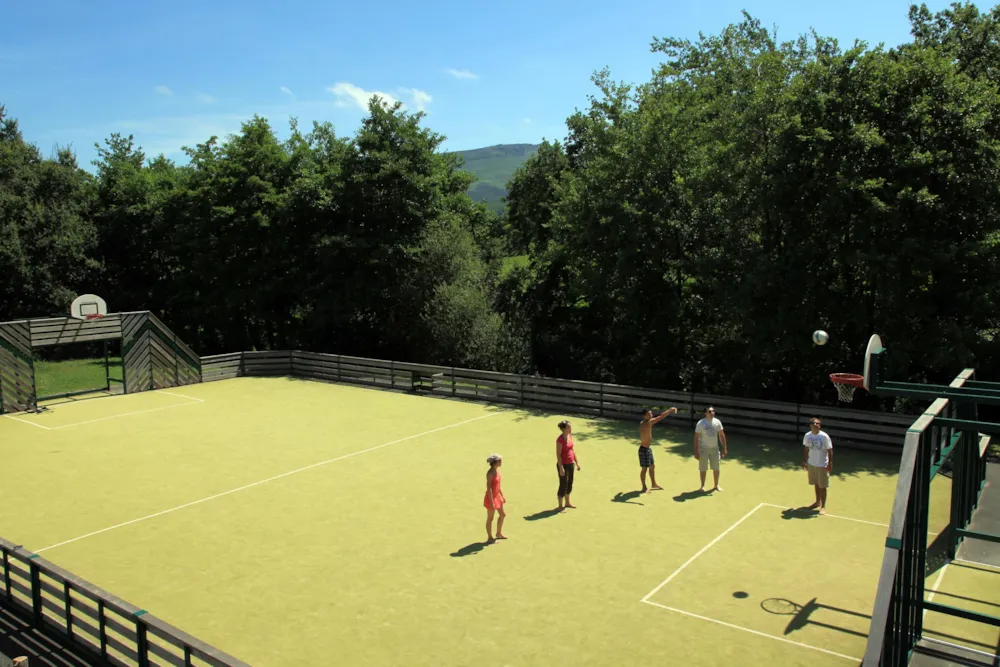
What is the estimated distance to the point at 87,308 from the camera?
2661 centimetres

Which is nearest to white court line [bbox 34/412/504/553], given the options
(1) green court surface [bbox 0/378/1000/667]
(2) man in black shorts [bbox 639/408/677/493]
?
(1) green court surface [bbox 0/378/1000/667]

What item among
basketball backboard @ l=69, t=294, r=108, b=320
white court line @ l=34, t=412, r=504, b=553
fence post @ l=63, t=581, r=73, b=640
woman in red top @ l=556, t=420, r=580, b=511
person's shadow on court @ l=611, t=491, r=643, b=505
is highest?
basketball backboard @ l=69, t=294, r=108, b=320

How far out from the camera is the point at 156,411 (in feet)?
81.3

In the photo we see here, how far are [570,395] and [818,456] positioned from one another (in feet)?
34.4

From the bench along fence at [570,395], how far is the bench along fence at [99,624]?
1488cm

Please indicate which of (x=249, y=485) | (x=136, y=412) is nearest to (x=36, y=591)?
(x=249, y=485)

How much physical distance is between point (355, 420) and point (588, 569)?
12.4 meters

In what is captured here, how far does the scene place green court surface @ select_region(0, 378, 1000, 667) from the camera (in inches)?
396

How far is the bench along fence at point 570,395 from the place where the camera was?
747 inches

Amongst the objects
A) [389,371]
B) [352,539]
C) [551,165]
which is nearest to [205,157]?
[389,371]

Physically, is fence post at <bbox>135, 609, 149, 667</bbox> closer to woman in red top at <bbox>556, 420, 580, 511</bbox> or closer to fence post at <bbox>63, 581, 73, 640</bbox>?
fence post at <bbox>63, 581, 73, 640</bbox>

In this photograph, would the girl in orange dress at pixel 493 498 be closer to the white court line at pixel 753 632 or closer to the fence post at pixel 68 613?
the white court line at pixel 753 632

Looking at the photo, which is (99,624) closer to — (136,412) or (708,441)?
(708,441)

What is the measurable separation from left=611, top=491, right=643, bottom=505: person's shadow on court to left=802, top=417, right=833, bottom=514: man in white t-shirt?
10.7ft
